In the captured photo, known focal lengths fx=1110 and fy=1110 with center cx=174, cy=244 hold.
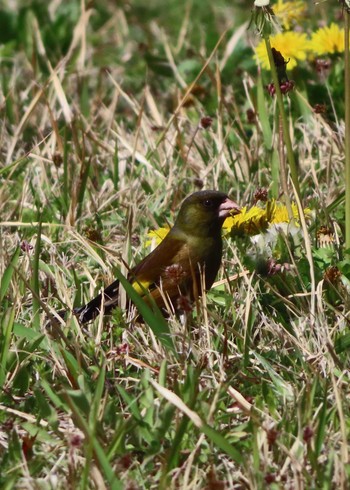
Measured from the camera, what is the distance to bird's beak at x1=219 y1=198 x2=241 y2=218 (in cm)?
406

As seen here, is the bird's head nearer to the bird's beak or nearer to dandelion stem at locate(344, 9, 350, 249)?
the bird's beak

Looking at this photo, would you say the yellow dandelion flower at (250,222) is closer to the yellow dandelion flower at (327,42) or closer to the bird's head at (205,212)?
the bird's head at (205,212)

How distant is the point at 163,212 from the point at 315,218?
84 cm

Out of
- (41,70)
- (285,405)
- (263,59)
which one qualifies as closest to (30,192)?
(263,59)

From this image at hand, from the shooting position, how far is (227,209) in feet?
13.5

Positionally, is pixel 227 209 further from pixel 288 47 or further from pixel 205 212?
pixel 288 47

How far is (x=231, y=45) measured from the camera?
20.4ft

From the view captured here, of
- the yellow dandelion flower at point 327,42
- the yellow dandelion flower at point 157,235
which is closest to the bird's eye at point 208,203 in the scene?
the yellow dandelion flower at point 157,235

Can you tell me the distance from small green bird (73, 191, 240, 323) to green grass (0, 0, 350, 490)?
8cm

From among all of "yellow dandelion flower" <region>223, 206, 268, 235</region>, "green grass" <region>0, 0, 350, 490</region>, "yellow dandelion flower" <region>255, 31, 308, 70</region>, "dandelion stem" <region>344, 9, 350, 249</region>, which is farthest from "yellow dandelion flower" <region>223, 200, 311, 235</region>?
"yellow dandelion flower" <region>255, 31, 308, 70</region>

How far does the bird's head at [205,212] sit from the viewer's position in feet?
13.5

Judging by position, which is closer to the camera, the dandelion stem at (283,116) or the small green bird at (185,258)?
the dandelion stem at (283,116)

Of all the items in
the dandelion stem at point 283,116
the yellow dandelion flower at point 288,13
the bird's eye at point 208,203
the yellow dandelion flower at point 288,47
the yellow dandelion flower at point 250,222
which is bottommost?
the yellow dandelion flower at point 250,222

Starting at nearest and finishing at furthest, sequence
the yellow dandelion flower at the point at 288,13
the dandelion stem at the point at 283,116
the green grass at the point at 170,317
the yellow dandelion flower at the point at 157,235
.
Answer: the green grass at the point at 170,317
the dandelion stem at the point at 283,116
the yellow dandelion flower at the point at 157,235
the yellow dandelion flower at the point at 288,13
